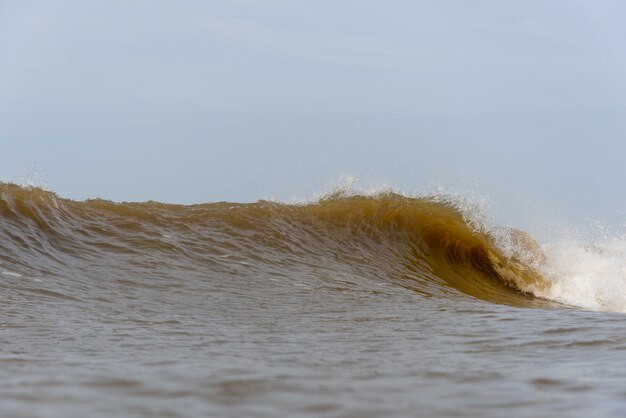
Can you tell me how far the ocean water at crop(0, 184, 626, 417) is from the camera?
118 inches

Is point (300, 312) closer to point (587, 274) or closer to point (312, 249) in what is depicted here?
point (312, 249)

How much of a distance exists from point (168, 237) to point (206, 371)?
5.71 meters

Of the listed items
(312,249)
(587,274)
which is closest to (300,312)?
(312,249)

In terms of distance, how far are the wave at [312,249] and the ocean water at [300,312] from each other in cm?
3

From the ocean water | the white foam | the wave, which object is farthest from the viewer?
the white foam

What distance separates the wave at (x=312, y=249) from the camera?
7.82m

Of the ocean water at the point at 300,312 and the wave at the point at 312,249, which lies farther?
the wave at the point at 312,249

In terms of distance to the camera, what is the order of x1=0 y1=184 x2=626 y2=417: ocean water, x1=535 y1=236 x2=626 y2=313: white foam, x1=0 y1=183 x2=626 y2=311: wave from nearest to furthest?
x1=0 y1=184 x2=626 y2=417: ocean water
x1=0 y1=183 x2=626 y2=311: wave
x1=535 y1=236 x2=626 y2=313: white foam

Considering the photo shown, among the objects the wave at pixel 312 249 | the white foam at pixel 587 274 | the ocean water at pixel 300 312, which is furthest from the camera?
the white foam at pixel 587 274

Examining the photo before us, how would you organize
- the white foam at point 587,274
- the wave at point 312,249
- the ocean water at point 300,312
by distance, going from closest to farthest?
1. the ocean water at point 300,312
2. the wave at point 312,249
3. the white foam at point 587,274

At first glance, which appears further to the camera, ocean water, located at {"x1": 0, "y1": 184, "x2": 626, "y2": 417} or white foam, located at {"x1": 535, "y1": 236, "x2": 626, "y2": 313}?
white foam, located at {"x1": 535, "y1": 236, "x2": 626, "y2": 313}

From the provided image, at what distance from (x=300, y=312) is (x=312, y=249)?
366 centimetres

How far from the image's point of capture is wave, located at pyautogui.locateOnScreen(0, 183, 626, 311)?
782cm

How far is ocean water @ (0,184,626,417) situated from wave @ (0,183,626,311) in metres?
0.03
